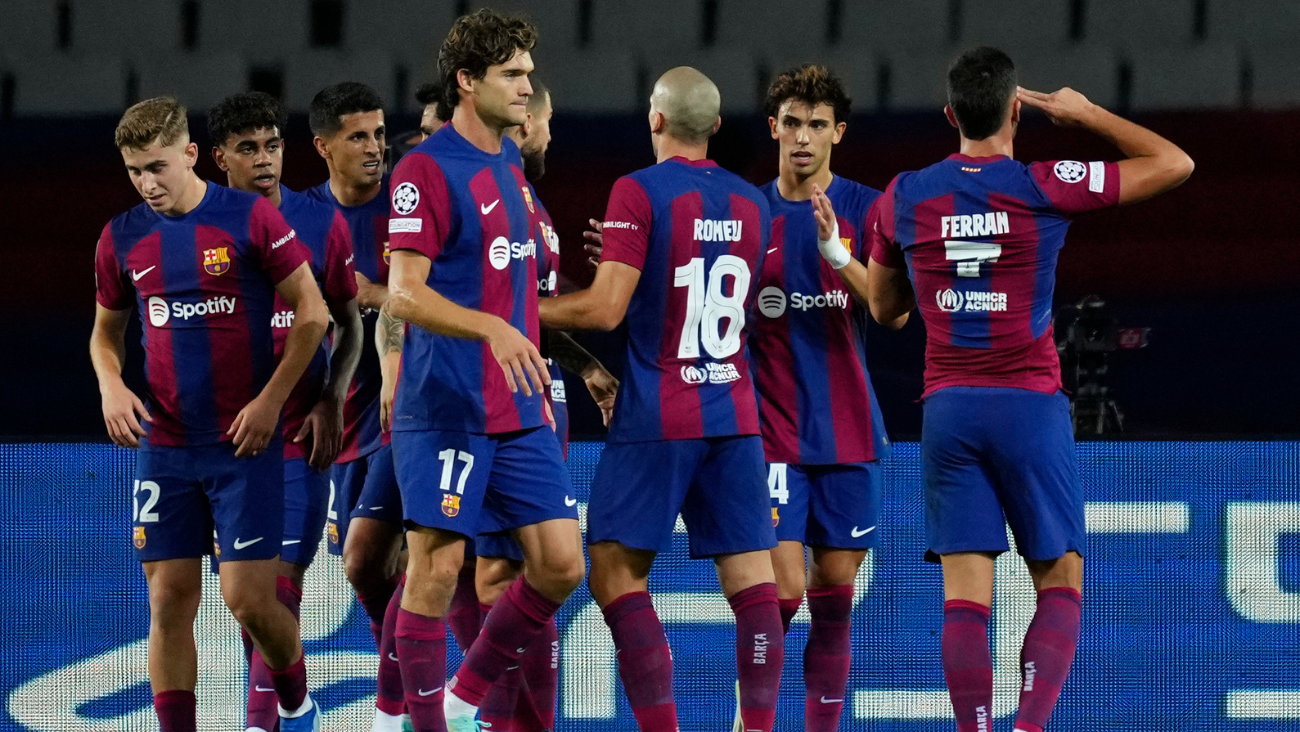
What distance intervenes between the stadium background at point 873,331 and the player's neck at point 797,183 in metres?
1.05

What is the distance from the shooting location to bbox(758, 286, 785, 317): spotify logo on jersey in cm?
465

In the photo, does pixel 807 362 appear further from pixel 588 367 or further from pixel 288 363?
pixel 288 363

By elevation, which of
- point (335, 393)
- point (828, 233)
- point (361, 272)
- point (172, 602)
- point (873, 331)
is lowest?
point (172, 602)

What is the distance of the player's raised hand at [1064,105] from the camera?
404cm

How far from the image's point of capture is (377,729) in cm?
430

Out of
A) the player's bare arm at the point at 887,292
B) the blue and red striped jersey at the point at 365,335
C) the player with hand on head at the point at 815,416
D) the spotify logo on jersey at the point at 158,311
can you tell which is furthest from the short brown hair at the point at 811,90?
the spotify logo on jersey at the point at 158,311

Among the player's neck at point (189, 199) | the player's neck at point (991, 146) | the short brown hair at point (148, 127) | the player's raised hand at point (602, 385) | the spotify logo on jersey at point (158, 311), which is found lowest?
the player's raised hand at point (602, 385)

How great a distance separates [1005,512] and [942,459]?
22 cm

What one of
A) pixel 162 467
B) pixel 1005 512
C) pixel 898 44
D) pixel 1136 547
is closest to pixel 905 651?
pixel 1136 547

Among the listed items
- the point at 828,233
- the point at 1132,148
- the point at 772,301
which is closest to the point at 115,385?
the point at 772,301

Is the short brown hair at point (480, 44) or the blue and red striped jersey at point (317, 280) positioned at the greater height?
the short brown hair at point (480, 44)

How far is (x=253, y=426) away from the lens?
4254 mm

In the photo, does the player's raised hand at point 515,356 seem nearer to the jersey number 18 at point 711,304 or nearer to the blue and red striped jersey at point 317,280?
the jersey number 18 at point 711,304

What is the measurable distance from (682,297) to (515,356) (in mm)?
632
